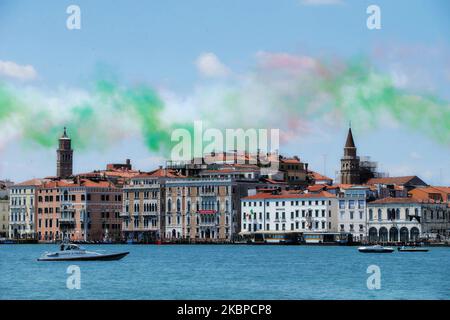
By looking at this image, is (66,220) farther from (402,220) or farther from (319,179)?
(402,220)

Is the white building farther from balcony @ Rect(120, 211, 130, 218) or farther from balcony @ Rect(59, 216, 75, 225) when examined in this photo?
balcony @ Rect(59, 216, 75, 225)

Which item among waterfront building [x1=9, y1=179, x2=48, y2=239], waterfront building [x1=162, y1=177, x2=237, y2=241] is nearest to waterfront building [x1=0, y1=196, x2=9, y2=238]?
waterfront building [x1=9, y1=179, x2=48, y2=239]

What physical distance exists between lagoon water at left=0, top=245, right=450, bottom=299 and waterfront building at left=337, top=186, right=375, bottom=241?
2779 centimetres

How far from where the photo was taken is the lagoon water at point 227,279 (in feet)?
122

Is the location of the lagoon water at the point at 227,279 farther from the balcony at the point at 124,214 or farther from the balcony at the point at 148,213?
the balcony at the point at 124,214

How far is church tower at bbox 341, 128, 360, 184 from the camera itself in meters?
101

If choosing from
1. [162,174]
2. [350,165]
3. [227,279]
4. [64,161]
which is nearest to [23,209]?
[64,161]

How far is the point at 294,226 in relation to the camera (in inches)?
3588

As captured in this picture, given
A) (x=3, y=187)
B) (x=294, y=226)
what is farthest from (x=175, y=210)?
(x=3, y=187)

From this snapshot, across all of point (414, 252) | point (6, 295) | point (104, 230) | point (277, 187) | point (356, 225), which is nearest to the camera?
point (6, 295)

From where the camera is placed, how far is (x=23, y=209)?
106 meters
